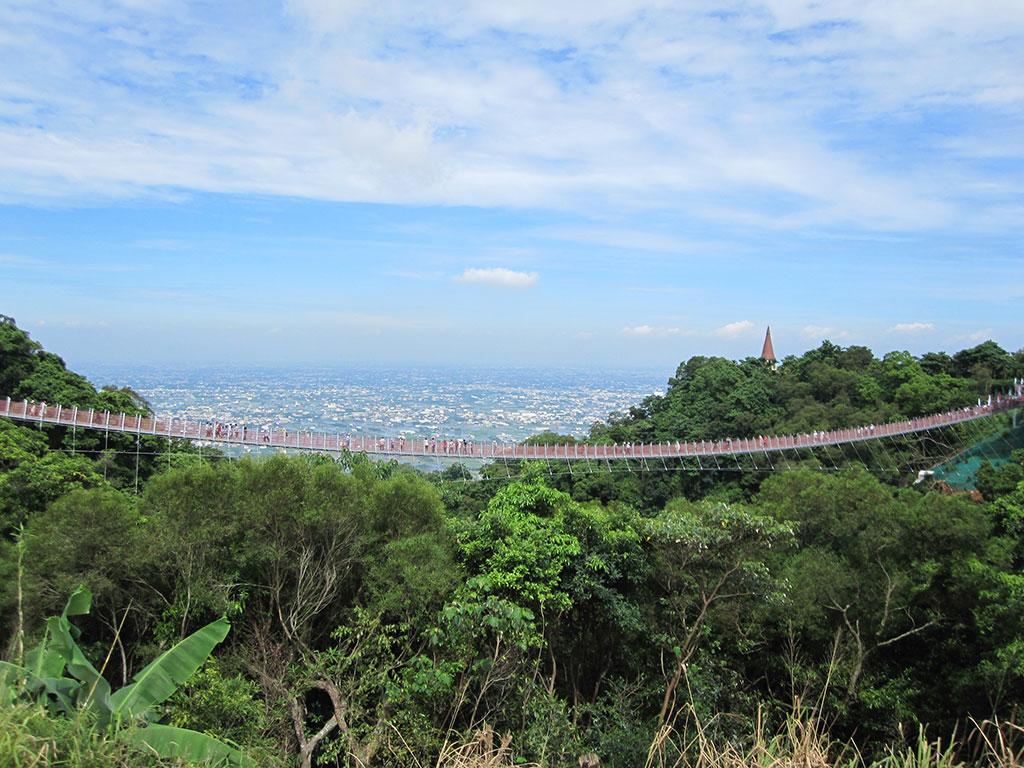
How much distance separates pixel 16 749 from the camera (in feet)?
9.85

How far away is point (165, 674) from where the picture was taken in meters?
4.92

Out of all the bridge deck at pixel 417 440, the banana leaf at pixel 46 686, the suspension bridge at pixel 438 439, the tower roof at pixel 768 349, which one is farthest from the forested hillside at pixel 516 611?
the tower roof at pixel 768 349

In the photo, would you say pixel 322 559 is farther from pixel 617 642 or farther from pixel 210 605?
pixel 617 642

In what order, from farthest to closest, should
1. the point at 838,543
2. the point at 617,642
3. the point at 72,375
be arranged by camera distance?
1. the point at 72,375
2. the point at 838,543
3. the point at 617,642

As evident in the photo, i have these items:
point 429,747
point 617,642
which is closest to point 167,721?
point 429,747

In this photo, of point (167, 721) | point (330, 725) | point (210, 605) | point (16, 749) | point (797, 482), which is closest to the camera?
point (16, 749)

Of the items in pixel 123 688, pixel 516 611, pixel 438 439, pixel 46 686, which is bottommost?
pixel 516 611

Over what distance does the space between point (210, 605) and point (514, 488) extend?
4740mm

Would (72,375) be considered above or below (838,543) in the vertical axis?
above

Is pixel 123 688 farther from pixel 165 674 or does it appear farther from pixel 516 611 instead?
pixel 516 611

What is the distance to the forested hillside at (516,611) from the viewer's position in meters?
8.49

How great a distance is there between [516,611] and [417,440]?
17.7 m

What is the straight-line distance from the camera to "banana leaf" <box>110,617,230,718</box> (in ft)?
15.4

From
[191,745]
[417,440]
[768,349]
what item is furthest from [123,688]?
[768,349]
